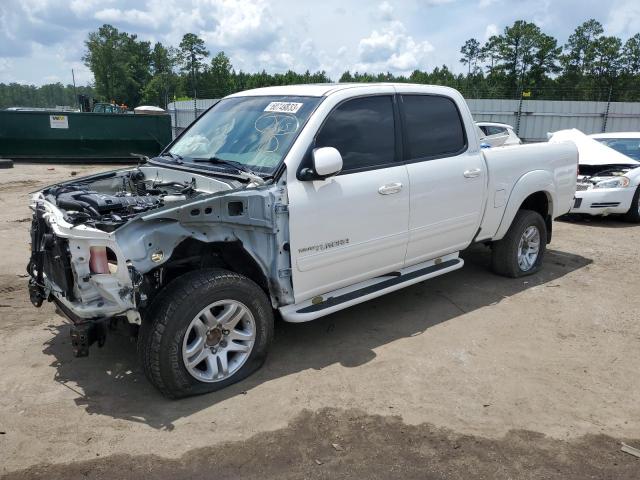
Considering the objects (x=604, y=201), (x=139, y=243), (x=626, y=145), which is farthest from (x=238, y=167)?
(x=626, y=145)

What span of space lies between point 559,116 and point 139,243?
2123 cm

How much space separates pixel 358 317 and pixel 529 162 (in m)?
2.54

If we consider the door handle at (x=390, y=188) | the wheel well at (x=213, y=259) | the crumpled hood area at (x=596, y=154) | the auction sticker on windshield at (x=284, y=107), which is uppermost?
the auction sticker on windshield at (x=284, y=107)

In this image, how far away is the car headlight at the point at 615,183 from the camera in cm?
903

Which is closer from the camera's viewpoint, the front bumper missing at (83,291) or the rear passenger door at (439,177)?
the front bumper missing at (83,291)

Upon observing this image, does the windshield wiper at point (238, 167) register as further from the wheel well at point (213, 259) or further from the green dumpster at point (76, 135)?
the green dumpster at point (76, 135)

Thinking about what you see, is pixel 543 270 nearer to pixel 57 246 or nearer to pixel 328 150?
pixel 328 150

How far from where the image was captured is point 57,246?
3.52 meters

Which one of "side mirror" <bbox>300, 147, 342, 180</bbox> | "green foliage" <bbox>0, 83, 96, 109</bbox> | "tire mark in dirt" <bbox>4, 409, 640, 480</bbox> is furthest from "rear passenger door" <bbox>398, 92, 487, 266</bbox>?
"green foliage" <bbox>0, 83, 96, 109</bbox>

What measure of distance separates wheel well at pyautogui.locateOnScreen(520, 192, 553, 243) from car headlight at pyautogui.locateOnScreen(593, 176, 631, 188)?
11.3 feet

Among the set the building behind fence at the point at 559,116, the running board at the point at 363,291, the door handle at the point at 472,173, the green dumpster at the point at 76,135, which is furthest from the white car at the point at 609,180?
the green dumpster at the point at 76,135

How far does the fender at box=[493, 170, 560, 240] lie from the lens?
564 cm

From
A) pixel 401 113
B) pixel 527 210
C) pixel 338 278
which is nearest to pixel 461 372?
pixel 338 278

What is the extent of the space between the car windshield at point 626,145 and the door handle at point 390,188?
7342 millimetres
